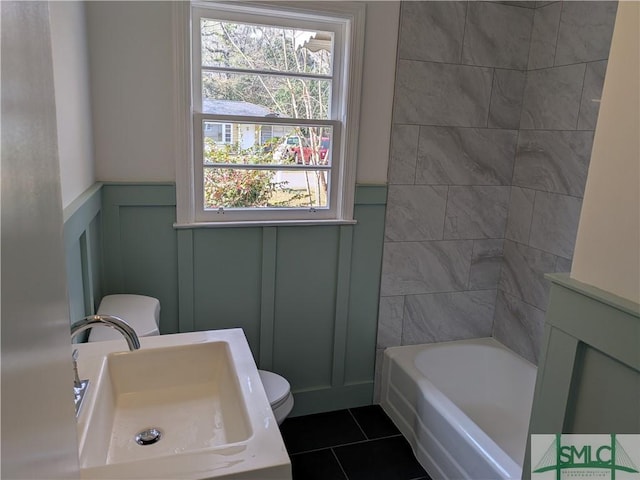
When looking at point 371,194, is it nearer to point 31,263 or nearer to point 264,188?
point 264,188

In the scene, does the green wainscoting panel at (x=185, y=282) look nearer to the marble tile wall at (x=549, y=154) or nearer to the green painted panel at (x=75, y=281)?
the green painted panel at (x=75, y=281)

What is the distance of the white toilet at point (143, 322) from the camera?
1801 mm

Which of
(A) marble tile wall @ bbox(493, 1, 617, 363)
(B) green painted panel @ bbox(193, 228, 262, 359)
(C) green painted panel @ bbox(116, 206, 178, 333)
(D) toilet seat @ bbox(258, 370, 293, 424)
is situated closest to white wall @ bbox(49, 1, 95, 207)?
(C) green painted panel @ bbox(116, 206, 178, 333)

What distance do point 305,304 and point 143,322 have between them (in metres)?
0.90

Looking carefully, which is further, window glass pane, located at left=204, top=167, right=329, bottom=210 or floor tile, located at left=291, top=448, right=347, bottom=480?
window glass pane, located at left=204, top=167, right=329, bottom=210

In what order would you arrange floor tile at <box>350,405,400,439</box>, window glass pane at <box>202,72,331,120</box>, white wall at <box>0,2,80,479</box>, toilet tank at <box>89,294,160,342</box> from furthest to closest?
floor tile at <box>350,405,400,439</box> < window glass pane at <box>202,72,331,120</box> < toilet tank at <box>89,294,160,342</box> < white wall at <box>0,2,80,479</box>

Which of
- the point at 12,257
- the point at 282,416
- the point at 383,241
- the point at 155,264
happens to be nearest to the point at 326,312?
the point at 383,241

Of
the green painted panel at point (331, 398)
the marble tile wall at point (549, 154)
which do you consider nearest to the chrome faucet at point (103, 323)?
the green painted panel at point (331, 398)

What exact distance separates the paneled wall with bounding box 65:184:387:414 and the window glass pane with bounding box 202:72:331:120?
46 centimetres

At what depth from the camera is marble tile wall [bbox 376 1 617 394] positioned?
2379 mm

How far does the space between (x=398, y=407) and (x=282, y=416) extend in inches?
30.3

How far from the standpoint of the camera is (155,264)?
2281mm

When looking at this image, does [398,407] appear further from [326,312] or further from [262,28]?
[262,28]

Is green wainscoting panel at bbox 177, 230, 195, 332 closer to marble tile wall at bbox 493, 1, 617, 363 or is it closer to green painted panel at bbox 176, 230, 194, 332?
green painted panel at bbox 176, 230, 194, 332
